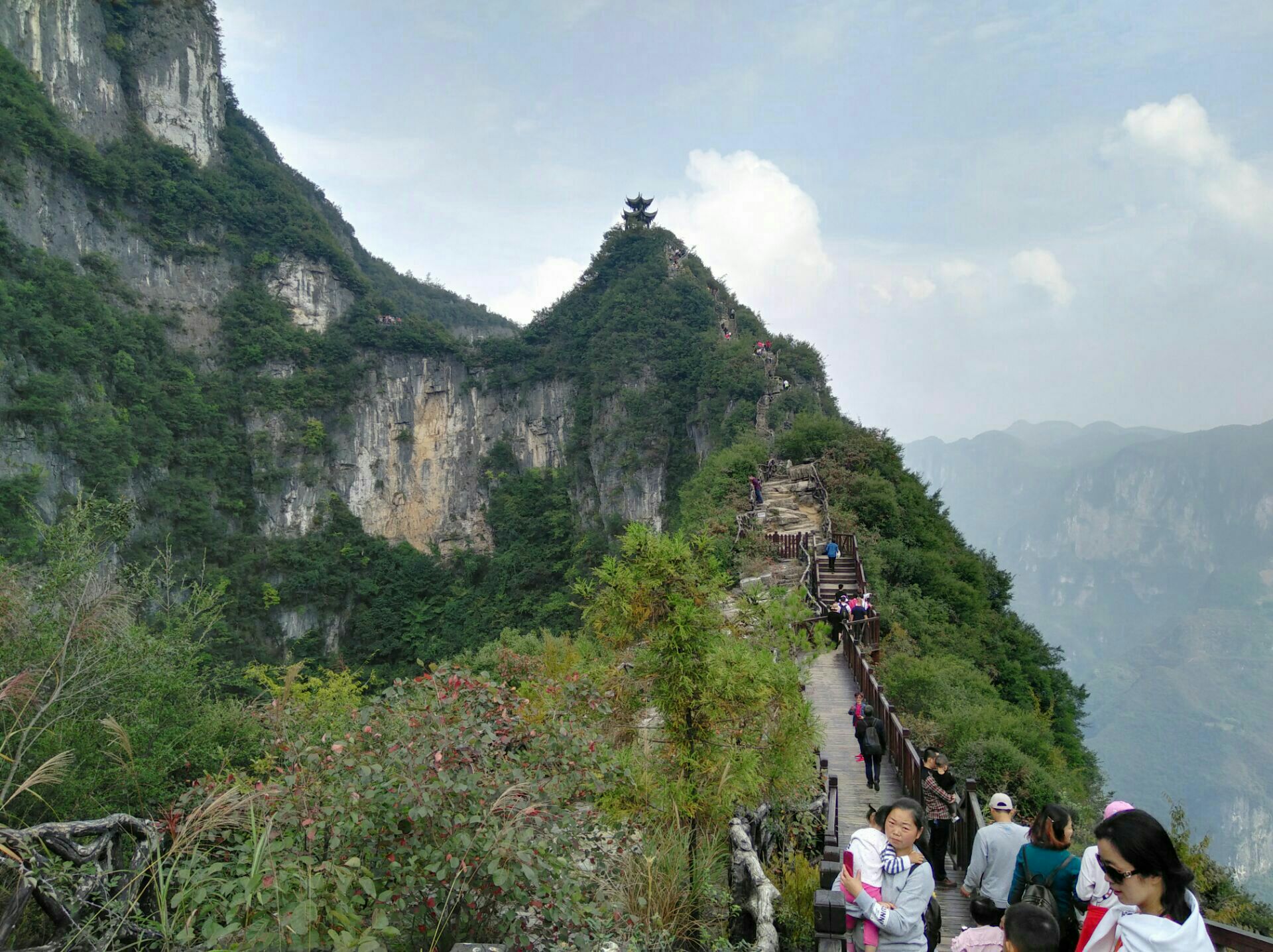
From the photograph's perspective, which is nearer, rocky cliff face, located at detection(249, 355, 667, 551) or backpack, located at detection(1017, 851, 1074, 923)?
backpack, located at detection(1017, 851, 1074, 923)

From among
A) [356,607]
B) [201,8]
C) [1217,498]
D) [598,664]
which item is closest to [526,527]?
[356,607]

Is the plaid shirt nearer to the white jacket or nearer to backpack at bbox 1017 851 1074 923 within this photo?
backpack at bbox 1017 851 1074 923

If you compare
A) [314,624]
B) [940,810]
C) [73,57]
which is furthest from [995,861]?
[73,57]

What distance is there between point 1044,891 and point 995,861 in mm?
429

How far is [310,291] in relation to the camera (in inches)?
2021

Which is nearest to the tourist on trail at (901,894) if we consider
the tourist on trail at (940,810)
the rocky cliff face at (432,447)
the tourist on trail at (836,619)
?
the tourist on trail at (940,810)

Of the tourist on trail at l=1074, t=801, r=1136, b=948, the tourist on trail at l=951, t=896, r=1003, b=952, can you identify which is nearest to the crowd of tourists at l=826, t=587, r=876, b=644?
the tourist on trail at l=1074, t=801, r=1136, b=948

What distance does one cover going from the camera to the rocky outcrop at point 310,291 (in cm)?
5006

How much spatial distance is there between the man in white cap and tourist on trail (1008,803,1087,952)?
22cm

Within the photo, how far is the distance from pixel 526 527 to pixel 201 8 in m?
41.3

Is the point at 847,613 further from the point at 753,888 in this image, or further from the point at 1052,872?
the point at 1052,872

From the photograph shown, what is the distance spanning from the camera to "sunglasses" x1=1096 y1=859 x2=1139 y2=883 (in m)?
2.33

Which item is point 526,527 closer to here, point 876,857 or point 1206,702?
point 876,857

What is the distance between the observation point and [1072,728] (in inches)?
723
